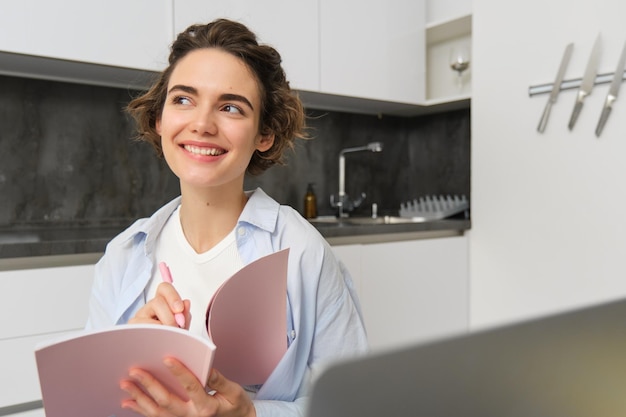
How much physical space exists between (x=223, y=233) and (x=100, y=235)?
705 millimetres

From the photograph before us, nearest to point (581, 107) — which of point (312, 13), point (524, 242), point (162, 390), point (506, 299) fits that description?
point (524, 242)

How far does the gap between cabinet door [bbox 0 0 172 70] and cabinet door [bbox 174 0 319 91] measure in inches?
4.9

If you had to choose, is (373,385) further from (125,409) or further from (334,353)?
(334,353)

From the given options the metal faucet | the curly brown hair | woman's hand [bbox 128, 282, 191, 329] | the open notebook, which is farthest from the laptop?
the metal faucet

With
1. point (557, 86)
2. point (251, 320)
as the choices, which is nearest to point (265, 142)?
point (251, 320)

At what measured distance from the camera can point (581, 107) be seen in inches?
77.7

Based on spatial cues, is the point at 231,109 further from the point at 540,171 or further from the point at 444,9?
the point at 444,9

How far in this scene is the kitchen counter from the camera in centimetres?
136

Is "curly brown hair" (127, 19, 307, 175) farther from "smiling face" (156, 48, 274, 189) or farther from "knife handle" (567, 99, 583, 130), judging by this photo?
"knife handle" (567, 99, 583, 130)

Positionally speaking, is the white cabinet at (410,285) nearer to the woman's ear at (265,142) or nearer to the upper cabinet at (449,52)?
the upper cabinet at (449,52)

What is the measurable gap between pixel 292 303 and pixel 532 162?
150cm

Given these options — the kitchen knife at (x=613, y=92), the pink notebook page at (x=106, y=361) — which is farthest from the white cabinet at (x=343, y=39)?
the pink notebook page at (x=106, y=361)

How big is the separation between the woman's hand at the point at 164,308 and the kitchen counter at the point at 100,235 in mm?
758

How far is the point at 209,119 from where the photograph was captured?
Answer: 95cm
